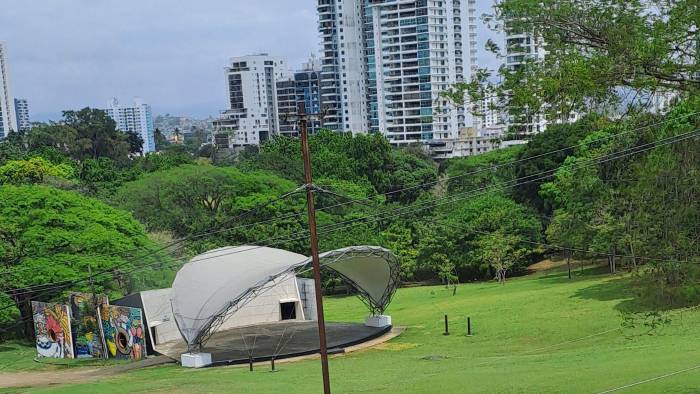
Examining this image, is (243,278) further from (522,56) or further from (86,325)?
(522,56)

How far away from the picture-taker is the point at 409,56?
10725cm

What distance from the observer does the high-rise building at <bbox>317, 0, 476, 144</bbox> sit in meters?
106

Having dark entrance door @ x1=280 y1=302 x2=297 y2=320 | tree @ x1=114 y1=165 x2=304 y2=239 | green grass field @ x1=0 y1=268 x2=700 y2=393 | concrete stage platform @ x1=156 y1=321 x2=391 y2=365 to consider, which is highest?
tree @ x1=114 y1=165 x2=304 y2=239

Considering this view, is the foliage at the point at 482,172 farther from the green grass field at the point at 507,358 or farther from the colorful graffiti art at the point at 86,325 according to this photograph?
the colorful graffiti art at the point at 86,325

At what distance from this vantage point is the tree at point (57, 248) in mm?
32750

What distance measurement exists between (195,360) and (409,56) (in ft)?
280

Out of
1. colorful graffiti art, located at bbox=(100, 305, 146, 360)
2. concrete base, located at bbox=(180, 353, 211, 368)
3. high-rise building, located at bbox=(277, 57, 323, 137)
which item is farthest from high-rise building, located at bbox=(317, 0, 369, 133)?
concrete base, located at bbox=(180, 353, 211, 368)

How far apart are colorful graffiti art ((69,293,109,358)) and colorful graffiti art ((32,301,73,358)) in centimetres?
29

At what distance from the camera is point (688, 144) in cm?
1248

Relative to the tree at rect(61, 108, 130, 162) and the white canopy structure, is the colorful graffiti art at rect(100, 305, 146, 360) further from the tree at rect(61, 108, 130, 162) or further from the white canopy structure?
the tree at rect(61, 108, 130, 162)

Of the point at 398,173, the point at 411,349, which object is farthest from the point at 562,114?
the point at 398,173

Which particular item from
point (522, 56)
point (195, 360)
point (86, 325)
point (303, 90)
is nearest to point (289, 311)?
point (86, 325)

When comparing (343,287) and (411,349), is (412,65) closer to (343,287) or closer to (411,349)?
(343,287)

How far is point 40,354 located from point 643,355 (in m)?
25.4
